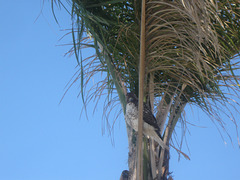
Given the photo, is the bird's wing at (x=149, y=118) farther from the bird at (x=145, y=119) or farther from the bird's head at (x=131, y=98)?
the bird's head at (x=131, y=98)

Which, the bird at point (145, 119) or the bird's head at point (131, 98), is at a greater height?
the bird's head at point (131, 98)

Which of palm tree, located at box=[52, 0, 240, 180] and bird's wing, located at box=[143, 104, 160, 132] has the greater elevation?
palm tree, located at box=[52, 0, 240, 180]

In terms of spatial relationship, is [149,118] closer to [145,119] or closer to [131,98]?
[145,119]

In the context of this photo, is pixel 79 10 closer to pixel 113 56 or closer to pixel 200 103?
pixel 113 56

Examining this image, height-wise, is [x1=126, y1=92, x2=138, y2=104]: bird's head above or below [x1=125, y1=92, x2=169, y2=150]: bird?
above

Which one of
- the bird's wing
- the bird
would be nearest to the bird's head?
the bird

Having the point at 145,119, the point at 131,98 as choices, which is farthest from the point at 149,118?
the point at 131,98

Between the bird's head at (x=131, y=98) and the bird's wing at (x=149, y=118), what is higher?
the bird's head at (x=131, y=98)

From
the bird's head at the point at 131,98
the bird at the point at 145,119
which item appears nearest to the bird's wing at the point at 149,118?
the bird at the point at 145,119

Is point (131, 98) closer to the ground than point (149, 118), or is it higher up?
higher up

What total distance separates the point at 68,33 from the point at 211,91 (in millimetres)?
1420

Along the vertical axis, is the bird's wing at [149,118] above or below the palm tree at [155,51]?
below

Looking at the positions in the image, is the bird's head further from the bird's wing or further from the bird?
the bird's wing

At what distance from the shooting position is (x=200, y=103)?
3.16 meters
